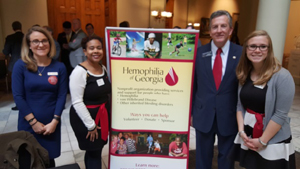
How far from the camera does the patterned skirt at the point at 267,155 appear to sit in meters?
1.63

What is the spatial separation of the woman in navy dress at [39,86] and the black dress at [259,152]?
153 cm

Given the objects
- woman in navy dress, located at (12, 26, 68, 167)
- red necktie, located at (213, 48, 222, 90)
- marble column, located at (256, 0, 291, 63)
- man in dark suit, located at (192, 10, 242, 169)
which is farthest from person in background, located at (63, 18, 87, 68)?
marble column, located at (256, 0, 291, 63)

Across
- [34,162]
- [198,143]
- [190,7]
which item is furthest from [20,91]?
[190,7]

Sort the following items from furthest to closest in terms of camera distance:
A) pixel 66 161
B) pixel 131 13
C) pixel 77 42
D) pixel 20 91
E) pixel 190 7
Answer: pixel 190 7, pixel 131 13, pixel 77 42, pixel 66 161, pixel 20 91

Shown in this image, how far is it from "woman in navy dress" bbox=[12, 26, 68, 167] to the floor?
954 millimetres

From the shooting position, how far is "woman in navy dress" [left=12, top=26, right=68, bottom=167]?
1.88 m

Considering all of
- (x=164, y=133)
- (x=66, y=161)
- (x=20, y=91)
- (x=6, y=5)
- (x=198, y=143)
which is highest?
(x=6, y=5)

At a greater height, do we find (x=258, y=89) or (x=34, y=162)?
(x=258, y=89)

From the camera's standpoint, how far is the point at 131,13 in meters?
7.48

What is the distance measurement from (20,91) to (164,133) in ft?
4.11

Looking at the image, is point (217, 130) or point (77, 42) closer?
point (217, 130)

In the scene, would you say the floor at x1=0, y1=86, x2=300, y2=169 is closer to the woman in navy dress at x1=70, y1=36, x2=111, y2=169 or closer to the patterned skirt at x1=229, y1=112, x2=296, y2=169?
the woman in navy dress at x1=70, y1=36, x2=111, y2=169

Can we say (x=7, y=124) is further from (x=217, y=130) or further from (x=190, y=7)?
(x=190, y=7)

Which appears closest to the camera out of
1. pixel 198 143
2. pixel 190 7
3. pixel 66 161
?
pixel 198 143
